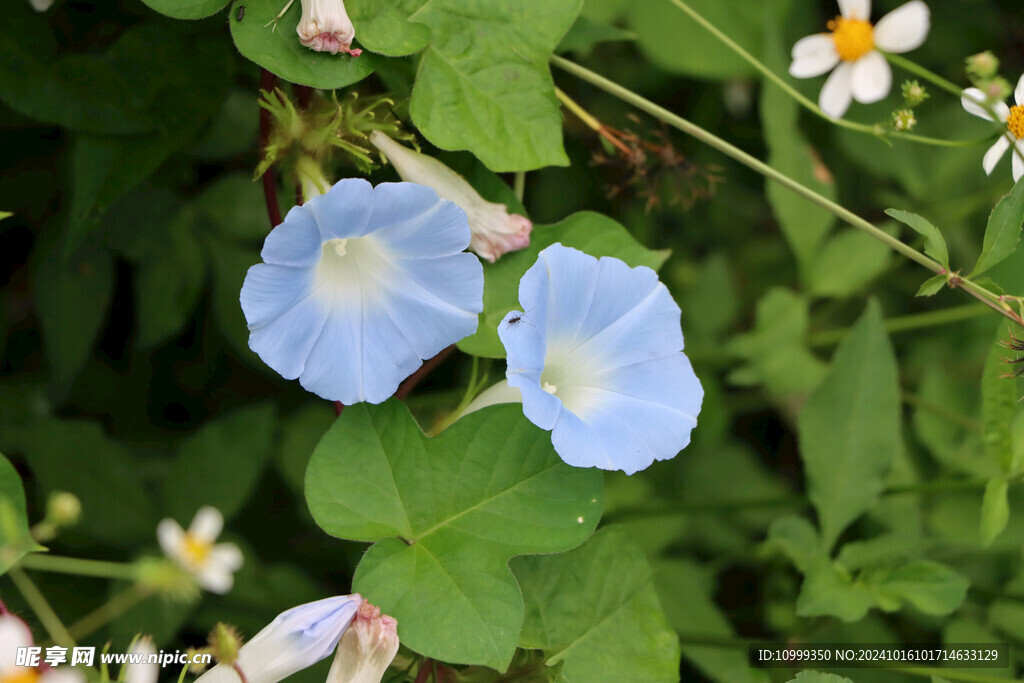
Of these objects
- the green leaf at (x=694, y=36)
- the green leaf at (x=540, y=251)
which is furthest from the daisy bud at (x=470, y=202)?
the green leaf at (x=694, y=36)

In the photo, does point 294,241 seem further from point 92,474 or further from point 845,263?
point 845,263

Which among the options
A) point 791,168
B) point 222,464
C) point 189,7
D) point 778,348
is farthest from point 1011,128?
point 222,464

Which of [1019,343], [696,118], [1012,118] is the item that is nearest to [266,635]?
[1019,343]

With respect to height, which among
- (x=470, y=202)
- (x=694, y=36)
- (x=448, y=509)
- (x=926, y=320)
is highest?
(x=470, y=202)

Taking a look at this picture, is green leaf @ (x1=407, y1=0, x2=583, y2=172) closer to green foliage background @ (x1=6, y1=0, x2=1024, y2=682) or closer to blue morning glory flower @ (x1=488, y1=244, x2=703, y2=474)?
green foliage background @ (x1=6, y1=0, x2=1024, y2=682)

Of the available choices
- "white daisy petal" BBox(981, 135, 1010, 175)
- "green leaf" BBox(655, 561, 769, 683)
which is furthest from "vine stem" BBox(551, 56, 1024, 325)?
"green leaf" BBox(655, 561, 769, 683)

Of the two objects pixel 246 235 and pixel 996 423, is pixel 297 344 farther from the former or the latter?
pixel 996 423
